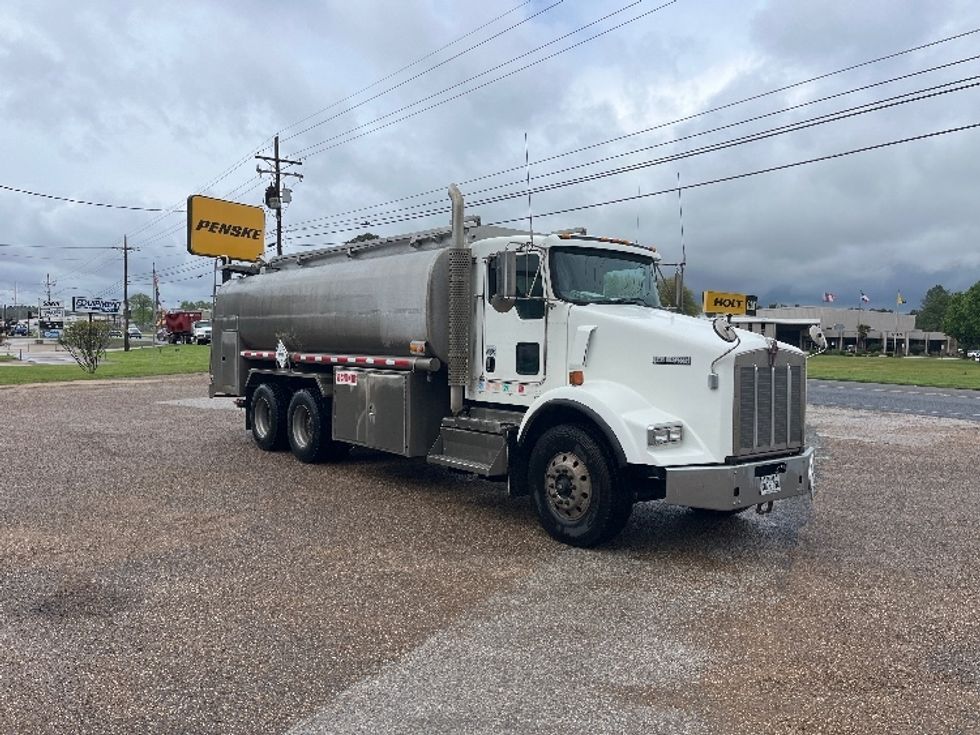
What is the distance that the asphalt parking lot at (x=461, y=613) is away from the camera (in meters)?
4.00

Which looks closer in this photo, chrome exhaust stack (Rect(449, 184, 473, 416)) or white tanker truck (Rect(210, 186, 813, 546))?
white tanker truck (Rect(210, 186, 813, 546))

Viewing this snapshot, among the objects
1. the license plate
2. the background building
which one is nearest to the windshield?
the license plate

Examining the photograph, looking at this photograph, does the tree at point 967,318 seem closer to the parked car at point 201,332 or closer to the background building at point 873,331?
the background building at point 873,331

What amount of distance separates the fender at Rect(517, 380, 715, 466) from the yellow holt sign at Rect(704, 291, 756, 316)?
29.2m

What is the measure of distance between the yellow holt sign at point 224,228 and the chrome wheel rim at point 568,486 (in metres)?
30.5

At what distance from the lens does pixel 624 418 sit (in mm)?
6578

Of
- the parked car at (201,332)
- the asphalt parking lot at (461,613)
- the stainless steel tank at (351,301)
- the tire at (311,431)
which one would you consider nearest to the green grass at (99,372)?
the stainless steel tank at (351,301)

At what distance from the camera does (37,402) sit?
20297 mm

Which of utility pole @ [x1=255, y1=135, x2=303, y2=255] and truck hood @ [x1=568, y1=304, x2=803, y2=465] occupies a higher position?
utility pole @ [x1=255, y1=135, x2=303, y2=255]

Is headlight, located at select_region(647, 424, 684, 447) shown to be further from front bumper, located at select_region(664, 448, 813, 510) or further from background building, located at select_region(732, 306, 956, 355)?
background building, located at select_region(732, 306, 956, 355)

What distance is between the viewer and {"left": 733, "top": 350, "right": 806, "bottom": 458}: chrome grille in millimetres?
6562

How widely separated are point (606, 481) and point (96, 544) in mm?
4454

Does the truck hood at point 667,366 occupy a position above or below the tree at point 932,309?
below

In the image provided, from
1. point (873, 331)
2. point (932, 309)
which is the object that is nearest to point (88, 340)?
point (873, 331)
